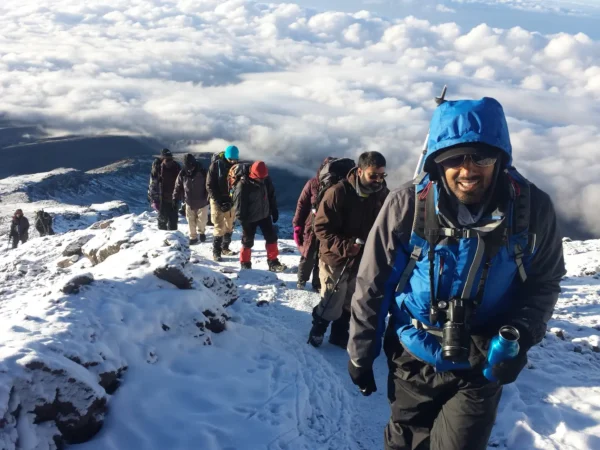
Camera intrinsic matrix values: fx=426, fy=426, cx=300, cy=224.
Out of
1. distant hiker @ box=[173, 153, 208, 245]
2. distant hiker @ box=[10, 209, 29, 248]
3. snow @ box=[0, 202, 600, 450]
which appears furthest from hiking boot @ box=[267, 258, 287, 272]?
distant hiker @ box=[10, 209, 29, 248]

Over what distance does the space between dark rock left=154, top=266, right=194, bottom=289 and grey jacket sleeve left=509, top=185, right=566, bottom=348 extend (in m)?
4.84

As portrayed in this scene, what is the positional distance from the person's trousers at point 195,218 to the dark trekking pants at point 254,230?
3.51 m

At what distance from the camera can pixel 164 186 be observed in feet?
42.9

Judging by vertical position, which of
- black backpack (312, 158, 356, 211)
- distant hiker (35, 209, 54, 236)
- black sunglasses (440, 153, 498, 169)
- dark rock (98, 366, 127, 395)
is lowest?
distant hiker (35, 209, 54, 236)

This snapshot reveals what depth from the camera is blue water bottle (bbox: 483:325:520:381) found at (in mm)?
2768

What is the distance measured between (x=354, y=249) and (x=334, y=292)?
2.61 feet

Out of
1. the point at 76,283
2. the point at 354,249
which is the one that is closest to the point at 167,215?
the point at 76,283

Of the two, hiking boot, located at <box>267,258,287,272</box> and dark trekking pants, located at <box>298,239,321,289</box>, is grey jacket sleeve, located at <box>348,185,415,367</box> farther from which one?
hiking boot, located at <box>267,258,287,272</box>

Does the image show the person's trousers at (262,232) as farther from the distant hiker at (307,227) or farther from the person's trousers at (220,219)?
the distant hiker at (307,227)

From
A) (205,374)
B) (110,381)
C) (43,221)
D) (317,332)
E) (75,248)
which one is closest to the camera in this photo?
(110,381)

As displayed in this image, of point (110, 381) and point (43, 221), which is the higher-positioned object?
point (110, 381)

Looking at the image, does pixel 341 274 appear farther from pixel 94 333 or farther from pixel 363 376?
pixel 94 333

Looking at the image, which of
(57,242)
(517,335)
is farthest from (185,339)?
(57,242)

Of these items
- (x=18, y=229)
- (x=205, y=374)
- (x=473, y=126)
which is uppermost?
(x=473, y=126)
